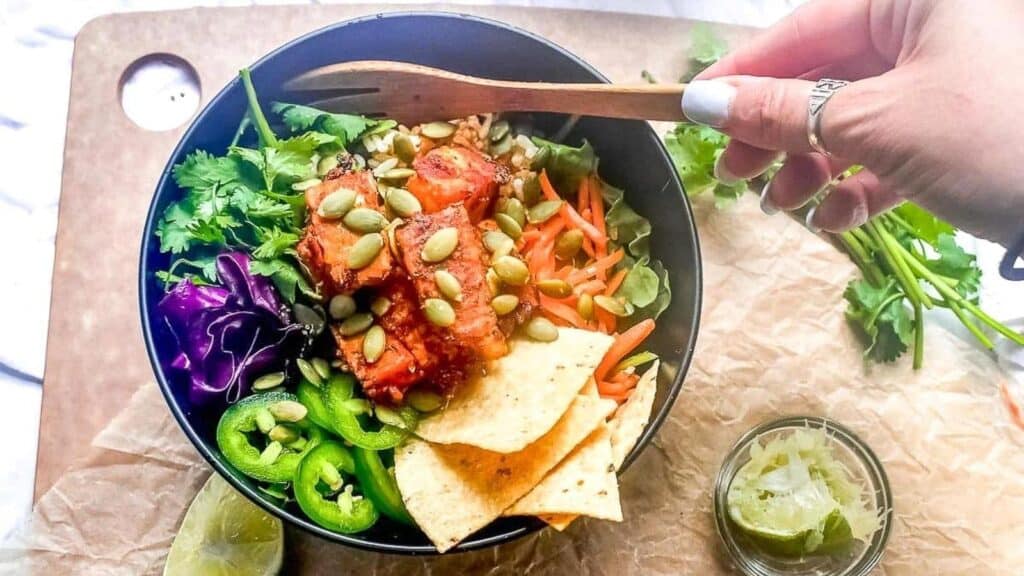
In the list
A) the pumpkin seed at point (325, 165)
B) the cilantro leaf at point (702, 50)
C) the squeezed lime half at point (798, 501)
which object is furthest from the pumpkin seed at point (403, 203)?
the squeezed lime half at point (798, 501)

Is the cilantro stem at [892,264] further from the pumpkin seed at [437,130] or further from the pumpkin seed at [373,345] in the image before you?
the pumpkin seed at [373,345]

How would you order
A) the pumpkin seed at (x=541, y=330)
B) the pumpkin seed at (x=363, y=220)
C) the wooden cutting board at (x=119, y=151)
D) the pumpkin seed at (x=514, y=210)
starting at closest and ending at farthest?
the pumpkin seed at (x=363, y=220)
the pumpkin seed at (x=541, y=330)
the pumpkin seed at (x=514, y=210)
the wooden cutting board at (x=119, y=151)

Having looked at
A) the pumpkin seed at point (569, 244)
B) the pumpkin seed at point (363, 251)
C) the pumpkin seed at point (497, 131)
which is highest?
the pumpkin seed at point (363, 251)

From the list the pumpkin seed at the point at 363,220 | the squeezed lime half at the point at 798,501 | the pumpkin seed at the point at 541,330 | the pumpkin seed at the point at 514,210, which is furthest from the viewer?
the squeezed lime half at the point at 798,501

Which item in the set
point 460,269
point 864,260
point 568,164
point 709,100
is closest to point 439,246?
point 460,269

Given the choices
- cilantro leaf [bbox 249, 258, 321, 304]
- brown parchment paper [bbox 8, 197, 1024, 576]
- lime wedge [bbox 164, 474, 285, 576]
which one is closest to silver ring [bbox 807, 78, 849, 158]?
brown parchment paper [bbox 8, 197, 1024, 576]

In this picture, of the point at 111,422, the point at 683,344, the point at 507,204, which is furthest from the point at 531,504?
the point at 111,422
